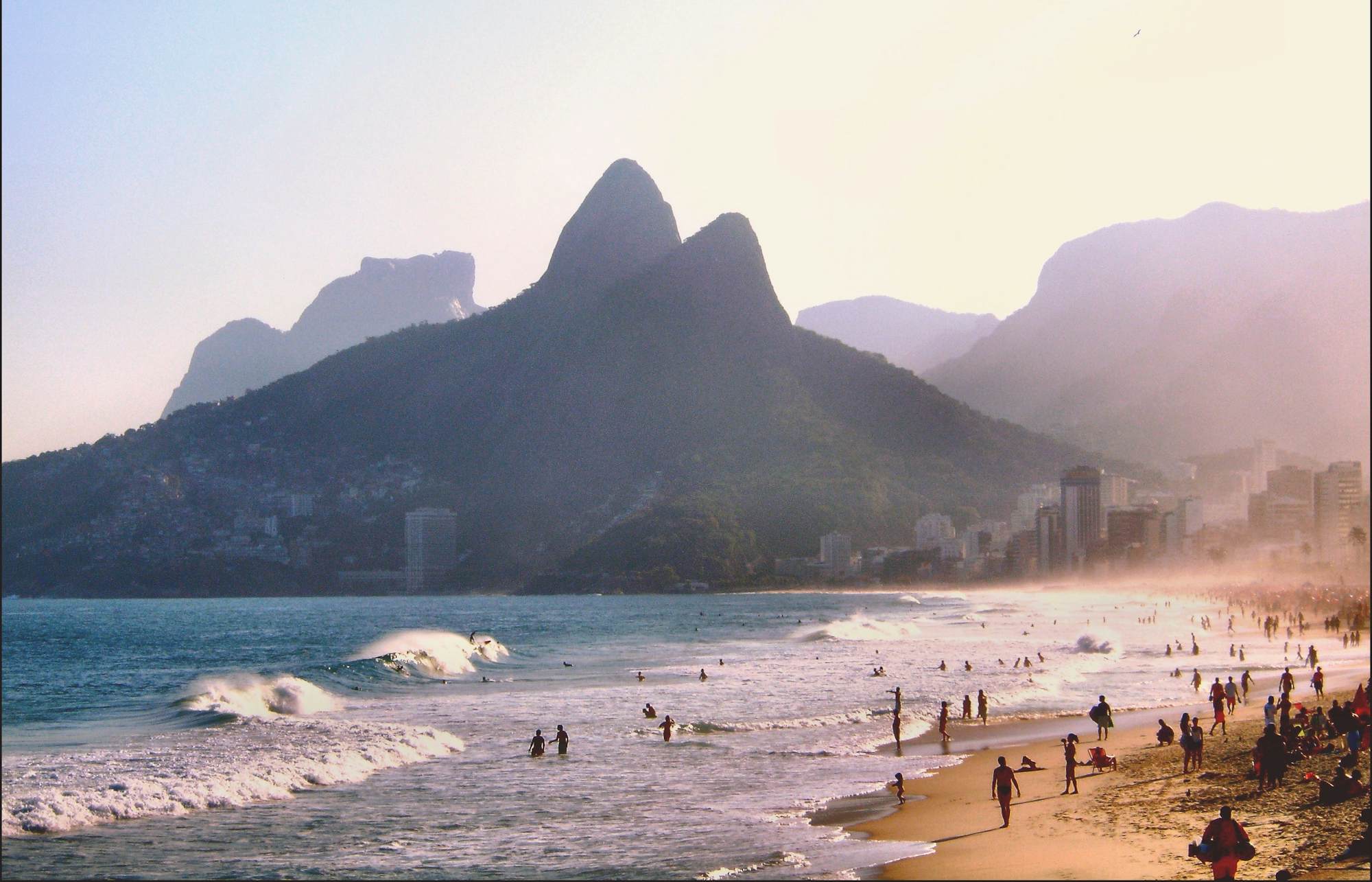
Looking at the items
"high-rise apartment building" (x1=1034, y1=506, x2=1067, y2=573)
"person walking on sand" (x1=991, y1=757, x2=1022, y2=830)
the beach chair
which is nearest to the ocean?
"person walking on sand" (x1=991, y1=757, x2=1022, y2=830)

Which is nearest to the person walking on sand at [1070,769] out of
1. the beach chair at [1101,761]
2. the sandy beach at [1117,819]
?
the sandy beach at [1117,819]

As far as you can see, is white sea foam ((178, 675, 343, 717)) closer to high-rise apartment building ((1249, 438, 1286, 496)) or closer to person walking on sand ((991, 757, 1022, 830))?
person walking on sand ((991, 757, 1022, 830))

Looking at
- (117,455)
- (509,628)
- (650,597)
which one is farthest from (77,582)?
(509,628)

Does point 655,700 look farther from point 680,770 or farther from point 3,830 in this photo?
point 3,830

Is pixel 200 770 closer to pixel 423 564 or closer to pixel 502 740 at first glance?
pixel 502 740

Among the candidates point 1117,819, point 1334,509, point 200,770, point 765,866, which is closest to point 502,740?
point 200,770
